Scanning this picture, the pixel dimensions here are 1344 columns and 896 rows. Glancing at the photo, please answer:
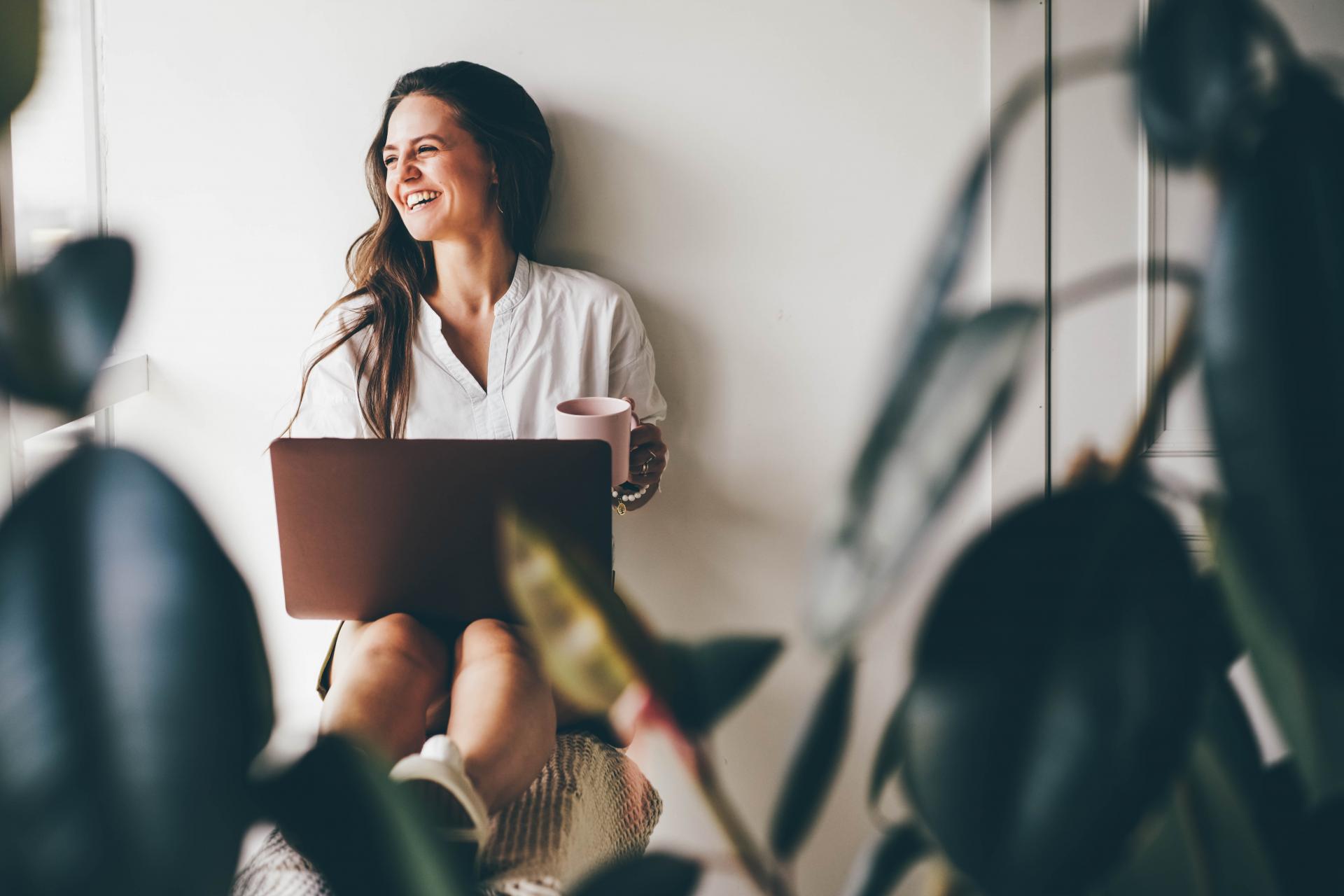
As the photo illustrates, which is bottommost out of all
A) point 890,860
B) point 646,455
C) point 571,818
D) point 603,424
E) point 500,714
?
point 571,818

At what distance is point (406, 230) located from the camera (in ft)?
5.77

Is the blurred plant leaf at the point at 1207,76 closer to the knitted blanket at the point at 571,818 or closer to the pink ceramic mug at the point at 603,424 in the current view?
the knitted blanket at the point at 571,818

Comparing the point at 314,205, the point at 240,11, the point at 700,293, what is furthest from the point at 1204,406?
the point at 240,11

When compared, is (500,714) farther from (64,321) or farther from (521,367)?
(64,321)

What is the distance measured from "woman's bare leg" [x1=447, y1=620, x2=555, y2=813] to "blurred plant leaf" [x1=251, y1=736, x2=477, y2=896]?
3.49 feet

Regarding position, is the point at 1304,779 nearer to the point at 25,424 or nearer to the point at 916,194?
the point at 25,424

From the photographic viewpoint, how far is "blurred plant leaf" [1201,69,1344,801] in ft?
0.45

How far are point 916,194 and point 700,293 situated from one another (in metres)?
0.45

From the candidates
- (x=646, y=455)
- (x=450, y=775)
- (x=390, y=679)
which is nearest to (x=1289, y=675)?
(x=450, y=775)

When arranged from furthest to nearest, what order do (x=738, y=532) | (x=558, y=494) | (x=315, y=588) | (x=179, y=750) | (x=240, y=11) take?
(x=738, y=532) < (x=240, y=11) < (x=315, y=588) < (x=558, y=494) < (x=179, y=750)

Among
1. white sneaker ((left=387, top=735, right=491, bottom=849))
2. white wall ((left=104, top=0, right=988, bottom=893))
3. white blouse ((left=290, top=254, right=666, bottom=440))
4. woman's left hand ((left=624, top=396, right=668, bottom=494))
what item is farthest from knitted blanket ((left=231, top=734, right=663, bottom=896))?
white blouse ((left=290, top=254, right=666, bottom=440))

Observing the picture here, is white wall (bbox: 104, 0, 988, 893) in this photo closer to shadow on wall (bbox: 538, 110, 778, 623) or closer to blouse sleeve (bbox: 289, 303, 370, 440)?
shadow on wall (bbox: 538, 110, 778, 623)

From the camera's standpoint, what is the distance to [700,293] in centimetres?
177

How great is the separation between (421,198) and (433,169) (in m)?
0.05
